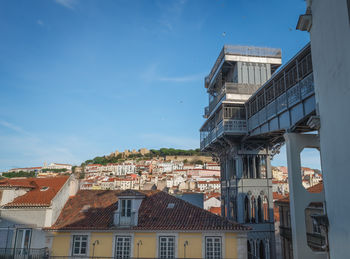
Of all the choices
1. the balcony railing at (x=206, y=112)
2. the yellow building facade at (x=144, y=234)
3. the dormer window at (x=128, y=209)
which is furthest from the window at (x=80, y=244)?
the balcony railing at (x=206, y=112)

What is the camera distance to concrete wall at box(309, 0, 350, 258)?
24.6ft

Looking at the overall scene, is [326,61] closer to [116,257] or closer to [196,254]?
[196,254]

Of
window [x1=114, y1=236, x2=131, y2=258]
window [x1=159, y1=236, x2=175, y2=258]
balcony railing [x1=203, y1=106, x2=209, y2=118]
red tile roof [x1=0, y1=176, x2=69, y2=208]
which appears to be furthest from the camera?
balcony railing [x1=203, y1=106, x2=209, y2=118]

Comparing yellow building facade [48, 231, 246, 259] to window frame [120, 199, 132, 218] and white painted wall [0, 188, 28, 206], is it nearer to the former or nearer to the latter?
window frame [120, 199, 132, 218]

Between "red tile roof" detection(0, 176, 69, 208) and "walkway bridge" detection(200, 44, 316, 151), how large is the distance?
44.0 feet

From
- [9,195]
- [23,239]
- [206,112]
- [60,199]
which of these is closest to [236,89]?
[206,112]

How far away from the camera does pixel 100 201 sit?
1944 cm

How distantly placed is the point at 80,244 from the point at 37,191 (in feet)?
17.2

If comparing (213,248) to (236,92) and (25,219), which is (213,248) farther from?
(236,92)

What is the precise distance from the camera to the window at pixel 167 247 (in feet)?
51.5

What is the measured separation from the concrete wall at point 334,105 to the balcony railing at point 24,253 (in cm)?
1504

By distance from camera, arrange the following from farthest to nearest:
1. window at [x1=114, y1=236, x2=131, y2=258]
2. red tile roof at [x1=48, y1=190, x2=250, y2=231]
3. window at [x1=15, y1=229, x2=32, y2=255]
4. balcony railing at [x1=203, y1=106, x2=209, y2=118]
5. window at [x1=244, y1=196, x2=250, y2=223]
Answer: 1. balcony railing at [x1=203, y1=106, x2=209, y2=118]
2. window at [x1=244, y1=196, x2=250, y2=223]
3. window at [x1=15, y1=229, x2=32, y2=255]
4. red tile roof at [x1=48, y1=190, x2=250, y2=231]
5. window at [x1=114, y1=236, x2=131, y2=258]

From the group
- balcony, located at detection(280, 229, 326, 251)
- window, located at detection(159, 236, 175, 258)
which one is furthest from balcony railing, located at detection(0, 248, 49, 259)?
balcony, located at detection(280, 229, 326, 251)

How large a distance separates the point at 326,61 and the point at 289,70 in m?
6.56
